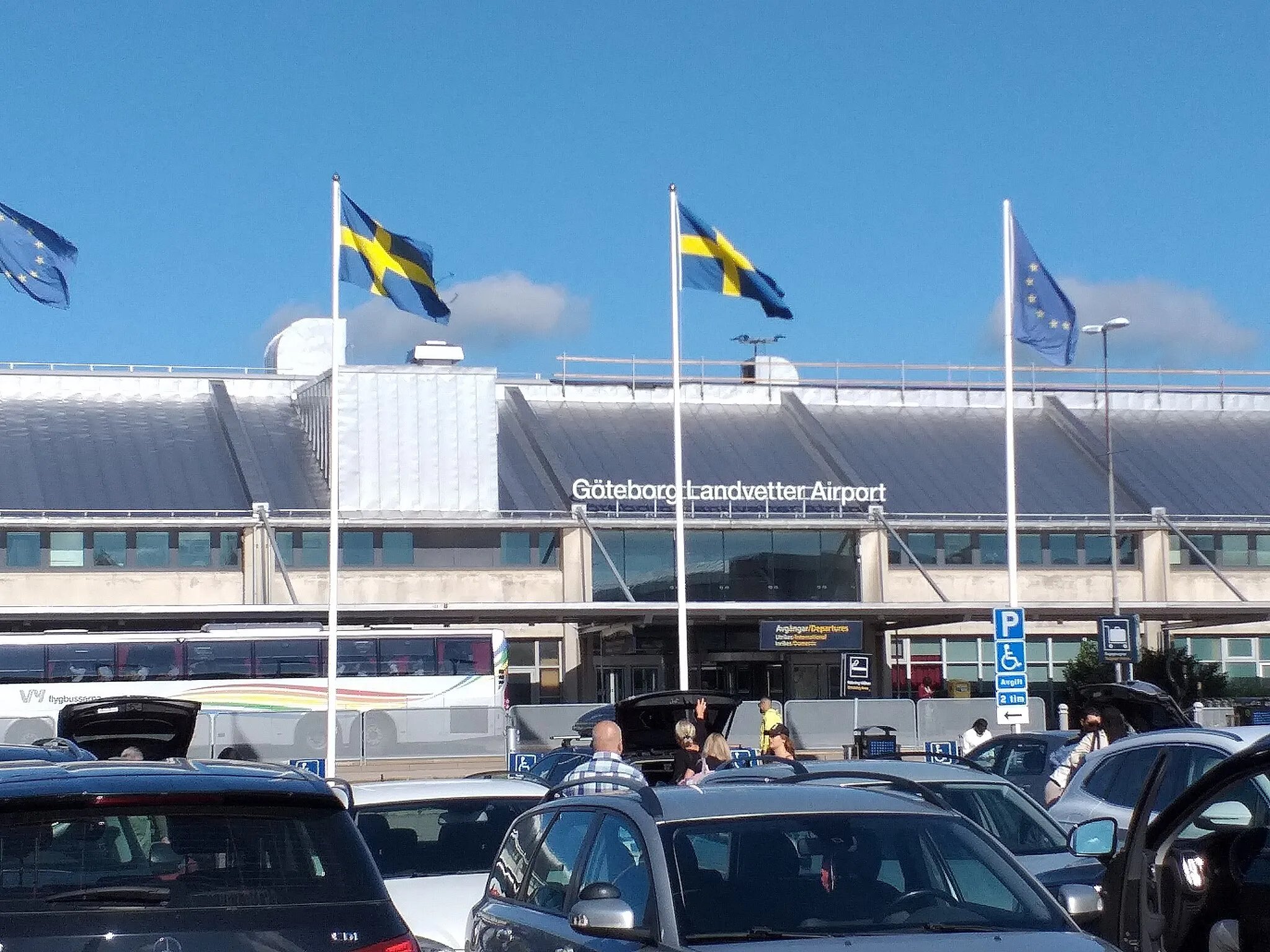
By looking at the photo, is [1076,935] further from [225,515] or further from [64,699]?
[225,515]

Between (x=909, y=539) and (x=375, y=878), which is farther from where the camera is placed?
(x=909, y=539)

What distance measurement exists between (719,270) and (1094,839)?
78.4ft

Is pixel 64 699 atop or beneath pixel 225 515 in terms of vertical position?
beneath

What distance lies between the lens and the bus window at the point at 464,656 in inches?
1657

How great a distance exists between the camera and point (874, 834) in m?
7.09

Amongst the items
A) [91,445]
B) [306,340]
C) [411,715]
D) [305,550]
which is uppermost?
[306,340]

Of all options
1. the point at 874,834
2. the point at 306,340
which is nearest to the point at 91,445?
the point at 306,340

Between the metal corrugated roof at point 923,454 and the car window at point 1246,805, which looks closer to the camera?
the car window at point 1246,805

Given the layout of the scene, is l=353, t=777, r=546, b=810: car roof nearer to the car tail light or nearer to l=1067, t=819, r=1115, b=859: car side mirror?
l=1067, t=819, r=1115, b=859: car side mirror

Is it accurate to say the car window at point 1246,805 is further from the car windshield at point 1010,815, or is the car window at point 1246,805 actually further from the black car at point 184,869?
the black car at point 184,869

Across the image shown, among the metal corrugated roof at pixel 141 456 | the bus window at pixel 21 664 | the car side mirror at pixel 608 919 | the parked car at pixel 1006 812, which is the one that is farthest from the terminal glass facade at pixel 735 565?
the car side mirror at pixel 608 919

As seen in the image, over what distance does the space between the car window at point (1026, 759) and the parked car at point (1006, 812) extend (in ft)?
23.3

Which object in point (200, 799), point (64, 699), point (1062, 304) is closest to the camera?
point (200, 799)

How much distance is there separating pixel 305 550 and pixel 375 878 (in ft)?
140
